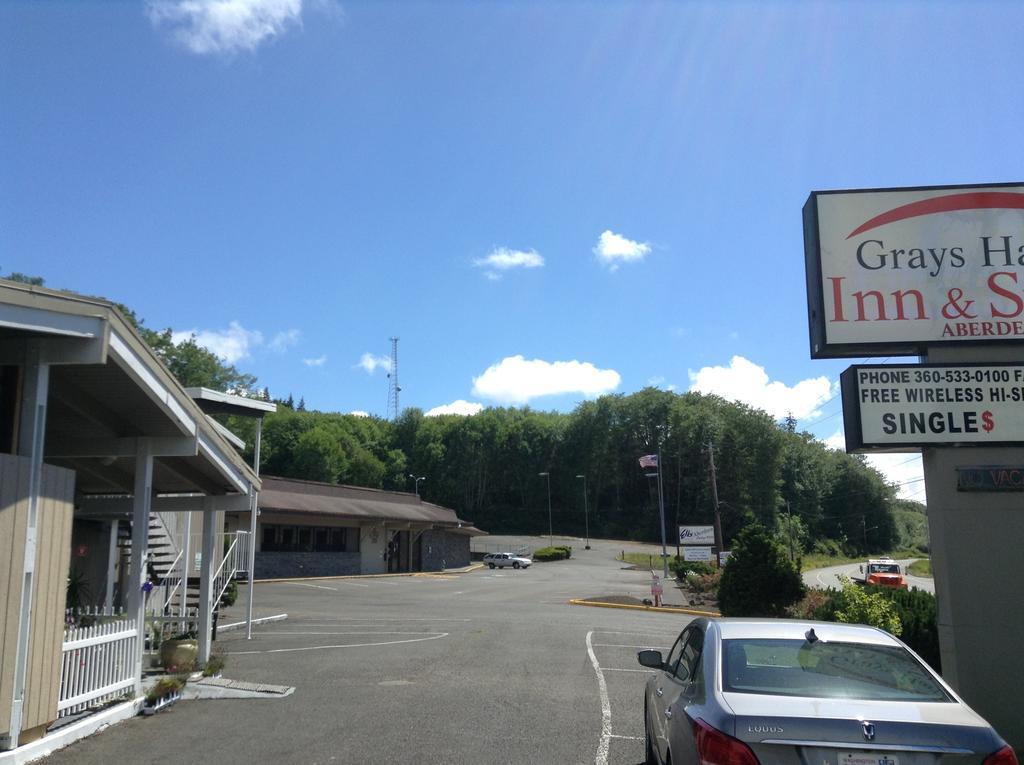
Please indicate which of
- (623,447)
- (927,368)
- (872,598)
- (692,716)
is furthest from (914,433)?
(623,447)

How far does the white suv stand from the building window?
1995 cm

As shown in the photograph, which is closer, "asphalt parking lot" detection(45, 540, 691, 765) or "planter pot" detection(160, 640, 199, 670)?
"asphalt parking lot" detection(45, 540, 691, 765)

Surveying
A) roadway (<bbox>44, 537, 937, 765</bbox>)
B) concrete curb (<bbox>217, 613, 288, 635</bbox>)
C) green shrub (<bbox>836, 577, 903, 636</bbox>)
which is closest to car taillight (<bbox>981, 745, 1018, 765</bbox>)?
roadway (<bbox>44, 537, 937, 765</bbox>)

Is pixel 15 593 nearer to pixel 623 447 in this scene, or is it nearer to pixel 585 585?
pixel 585 585

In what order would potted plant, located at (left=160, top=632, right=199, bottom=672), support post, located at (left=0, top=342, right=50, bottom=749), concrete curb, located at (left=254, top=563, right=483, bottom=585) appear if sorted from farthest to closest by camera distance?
concrete curb, located at (left=254, top=563, right=483, bottom=585) < potted plant, located at (left=160, top=632, right=199, bottom=672) < support post, located at (left=0, top=342, right=50, bottom=749)

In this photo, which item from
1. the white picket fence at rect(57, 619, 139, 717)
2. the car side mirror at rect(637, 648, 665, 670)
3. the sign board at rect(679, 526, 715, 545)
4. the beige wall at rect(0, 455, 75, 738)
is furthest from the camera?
the sign board at rect(679, 526, 715, 545)

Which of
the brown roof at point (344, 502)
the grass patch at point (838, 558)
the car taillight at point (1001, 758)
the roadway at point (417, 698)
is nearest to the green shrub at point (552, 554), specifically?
the brown roof at point (344, 502)

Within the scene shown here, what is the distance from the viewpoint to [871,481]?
110188 millimetres

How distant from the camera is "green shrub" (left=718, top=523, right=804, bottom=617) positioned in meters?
21.2

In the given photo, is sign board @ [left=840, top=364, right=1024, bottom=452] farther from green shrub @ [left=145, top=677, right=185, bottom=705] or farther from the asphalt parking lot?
green shrub @ [left=145, top=677, right=185, bottom=705]

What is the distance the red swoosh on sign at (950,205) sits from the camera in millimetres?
10023

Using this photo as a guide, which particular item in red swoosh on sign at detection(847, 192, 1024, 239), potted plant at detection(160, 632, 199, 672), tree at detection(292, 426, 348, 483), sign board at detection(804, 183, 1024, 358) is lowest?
potted plant at detection(160, 632, 199, 672)

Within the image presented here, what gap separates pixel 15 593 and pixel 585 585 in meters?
36.8

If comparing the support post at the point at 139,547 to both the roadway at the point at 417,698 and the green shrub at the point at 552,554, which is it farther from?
the green shrub at the point at 552,554
